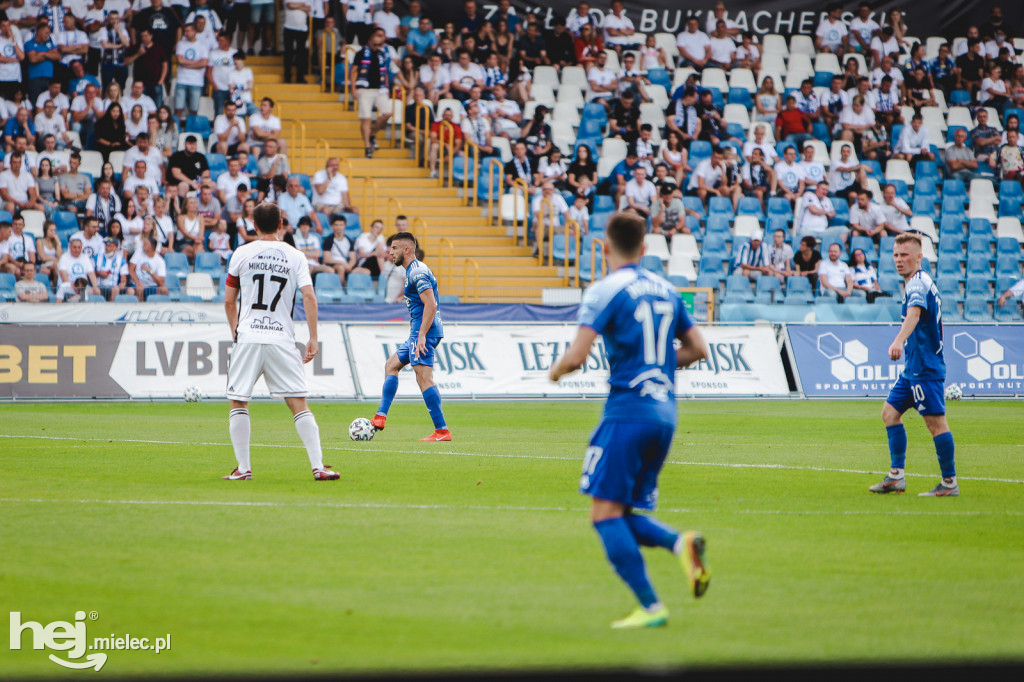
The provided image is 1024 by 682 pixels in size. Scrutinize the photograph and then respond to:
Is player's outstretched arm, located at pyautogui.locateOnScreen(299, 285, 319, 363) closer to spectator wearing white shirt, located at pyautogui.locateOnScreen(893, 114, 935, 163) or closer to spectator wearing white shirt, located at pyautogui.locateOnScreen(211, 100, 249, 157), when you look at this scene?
spectator wearing white shirt, located at pyautogui.locateOnScreen(211, 100, 249, 157)

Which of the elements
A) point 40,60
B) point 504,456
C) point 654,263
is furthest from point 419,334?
point 40,60

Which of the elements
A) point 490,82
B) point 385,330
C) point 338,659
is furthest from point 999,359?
point 338,659

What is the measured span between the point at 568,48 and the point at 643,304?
86.4ft

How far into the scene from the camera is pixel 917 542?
325 inches

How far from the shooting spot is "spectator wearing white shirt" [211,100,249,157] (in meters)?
26.0

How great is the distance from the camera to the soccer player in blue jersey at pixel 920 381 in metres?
10.5

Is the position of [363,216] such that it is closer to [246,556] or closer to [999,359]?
[999,359]

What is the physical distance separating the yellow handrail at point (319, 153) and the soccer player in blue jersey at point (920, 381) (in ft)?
61.9

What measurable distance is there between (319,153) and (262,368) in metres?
18.9

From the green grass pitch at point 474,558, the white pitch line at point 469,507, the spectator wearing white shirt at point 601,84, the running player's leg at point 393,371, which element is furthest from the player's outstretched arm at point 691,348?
the spectator wearing white shirt at point 601,84

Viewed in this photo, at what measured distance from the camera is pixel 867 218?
93.5ft

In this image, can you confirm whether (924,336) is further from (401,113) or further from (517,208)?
(401,113)

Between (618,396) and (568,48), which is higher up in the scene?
(568,48)

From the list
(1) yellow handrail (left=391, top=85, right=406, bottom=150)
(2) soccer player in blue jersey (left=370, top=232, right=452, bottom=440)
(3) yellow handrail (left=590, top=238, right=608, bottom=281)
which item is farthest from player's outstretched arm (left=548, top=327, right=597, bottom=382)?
(1) yellow handrail (left=391, top=85, right=406, bottom=150)
